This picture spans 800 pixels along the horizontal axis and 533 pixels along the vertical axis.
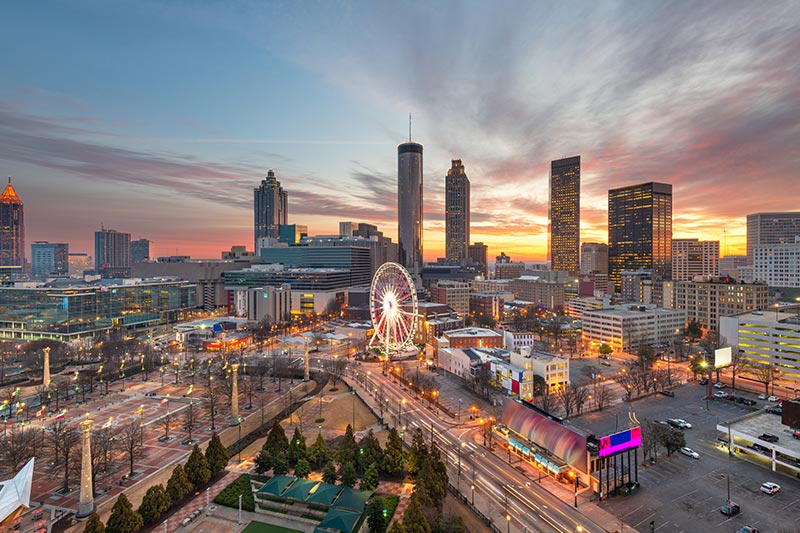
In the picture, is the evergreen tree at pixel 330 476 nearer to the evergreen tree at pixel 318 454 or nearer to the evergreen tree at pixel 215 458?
the evergreen tree at pixel 318 454

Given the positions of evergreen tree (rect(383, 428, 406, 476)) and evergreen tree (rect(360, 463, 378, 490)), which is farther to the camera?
evergreen tree (rect(383, 428, 406, 476))

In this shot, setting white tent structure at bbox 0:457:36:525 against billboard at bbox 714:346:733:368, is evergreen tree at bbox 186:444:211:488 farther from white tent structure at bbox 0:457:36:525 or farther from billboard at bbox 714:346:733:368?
billboard at bbox 714:346:733:368

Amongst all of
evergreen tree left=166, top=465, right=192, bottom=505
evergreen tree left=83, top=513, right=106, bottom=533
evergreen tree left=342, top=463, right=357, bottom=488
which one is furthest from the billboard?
evergreen tree left=83, top=513, right=106, bottom=533

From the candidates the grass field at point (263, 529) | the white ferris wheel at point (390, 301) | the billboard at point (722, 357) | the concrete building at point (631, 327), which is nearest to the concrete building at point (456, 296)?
the concrete building at point (631, 327)

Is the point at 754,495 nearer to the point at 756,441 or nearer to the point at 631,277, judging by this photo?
the point at 756,441

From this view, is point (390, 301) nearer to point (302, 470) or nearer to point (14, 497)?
point (302, 470)

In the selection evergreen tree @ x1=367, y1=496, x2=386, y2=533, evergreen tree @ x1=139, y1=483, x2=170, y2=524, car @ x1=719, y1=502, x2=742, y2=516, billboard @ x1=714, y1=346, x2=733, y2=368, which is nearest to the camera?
evergreen tree @ x1=367, y1=496, x2=386, y2=533
